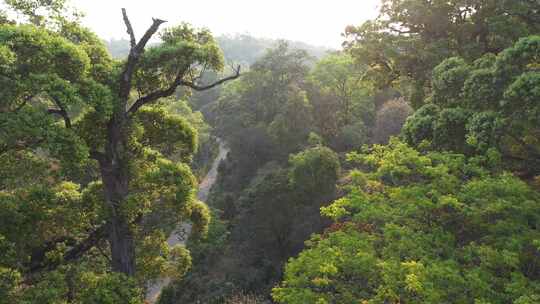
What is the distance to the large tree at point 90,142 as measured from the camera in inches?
307

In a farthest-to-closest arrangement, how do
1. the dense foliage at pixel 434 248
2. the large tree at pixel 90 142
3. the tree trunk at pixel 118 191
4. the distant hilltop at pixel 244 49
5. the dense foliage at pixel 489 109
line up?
1. the distant hilltop at pixel 244 49
2. the dense foliage at pixel 489 109
3. the tree trunk at pixel 118 191
4. the dense foliage at pixel 434 248
5. the large tree at pixel 90 142

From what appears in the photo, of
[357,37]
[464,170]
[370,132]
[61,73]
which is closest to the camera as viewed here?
[61,73]

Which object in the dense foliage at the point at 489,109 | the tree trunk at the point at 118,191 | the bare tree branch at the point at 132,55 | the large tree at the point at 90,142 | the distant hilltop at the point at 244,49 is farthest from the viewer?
the distant hilltop at the point at 244,49

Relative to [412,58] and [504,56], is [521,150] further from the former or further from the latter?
[412,58]

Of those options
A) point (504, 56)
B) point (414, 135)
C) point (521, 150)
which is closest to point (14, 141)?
point (414, 135)

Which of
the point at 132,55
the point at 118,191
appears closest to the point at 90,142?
the point at 118,191

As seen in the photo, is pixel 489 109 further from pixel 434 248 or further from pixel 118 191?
pixel 118 191

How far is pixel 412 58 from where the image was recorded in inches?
693

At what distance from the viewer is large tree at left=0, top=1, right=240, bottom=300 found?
7.79 m

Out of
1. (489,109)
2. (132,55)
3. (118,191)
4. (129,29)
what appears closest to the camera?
(132,55)

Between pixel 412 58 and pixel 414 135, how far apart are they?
5.89 meters

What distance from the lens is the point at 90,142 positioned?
10.2 meters

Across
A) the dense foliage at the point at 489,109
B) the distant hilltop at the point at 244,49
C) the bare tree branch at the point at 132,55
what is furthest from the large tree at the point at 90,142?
the distant hilltop at the point at 244,49

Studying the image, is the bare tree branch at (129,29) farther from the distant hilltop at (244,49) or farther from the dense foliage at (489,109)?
the distant hilltop at (244,49)
